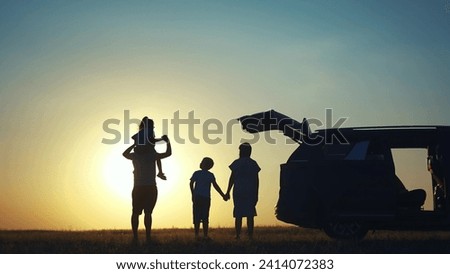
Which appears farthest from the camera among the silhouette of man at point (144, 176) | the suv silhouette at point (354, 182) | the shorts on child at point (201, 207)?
the shorts on child at point (201, 207)

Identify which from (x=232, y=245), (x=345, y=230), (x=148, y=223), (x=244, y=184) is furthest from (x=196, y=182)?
(x=345, y=230)

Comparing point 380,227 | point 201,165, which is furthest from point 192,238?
point 380,227

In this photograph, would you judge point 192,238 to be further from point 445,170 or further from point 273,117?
point 445,170

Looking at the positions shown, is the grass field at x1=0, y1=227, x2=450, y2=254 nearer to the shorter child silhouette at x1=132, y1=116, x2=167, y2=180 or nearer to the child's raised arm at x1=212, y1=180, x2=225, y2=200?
the child's raised arm at x1=212, y1=180, x2=225, y2=200

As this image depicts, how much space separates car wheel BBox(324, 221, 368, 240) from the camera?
43.5 feet

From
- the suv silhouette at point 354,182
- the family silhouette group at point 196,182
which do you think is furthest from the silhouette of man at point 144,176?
the suv silhouette at point 354,182

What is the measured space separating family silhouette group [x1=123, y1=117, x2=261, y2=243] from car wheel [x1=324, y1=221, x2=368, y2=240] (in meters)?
1.26

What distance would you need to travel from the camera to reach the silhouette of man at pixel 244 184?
43.2ft

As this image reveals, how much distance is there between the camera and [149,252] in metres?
11.4

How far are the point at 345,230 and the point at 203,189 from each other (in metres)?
2.37

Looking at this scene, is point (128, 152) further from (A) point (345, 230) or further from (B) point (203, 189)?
(A) point (345, 230)

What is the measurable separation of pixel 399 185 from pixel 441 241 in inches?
45.4

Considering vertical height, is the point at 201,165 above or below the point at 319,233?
above

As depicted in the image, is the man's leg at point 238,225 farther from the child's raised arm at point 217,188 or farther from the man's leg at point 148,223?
the man's leg at point 148,223
